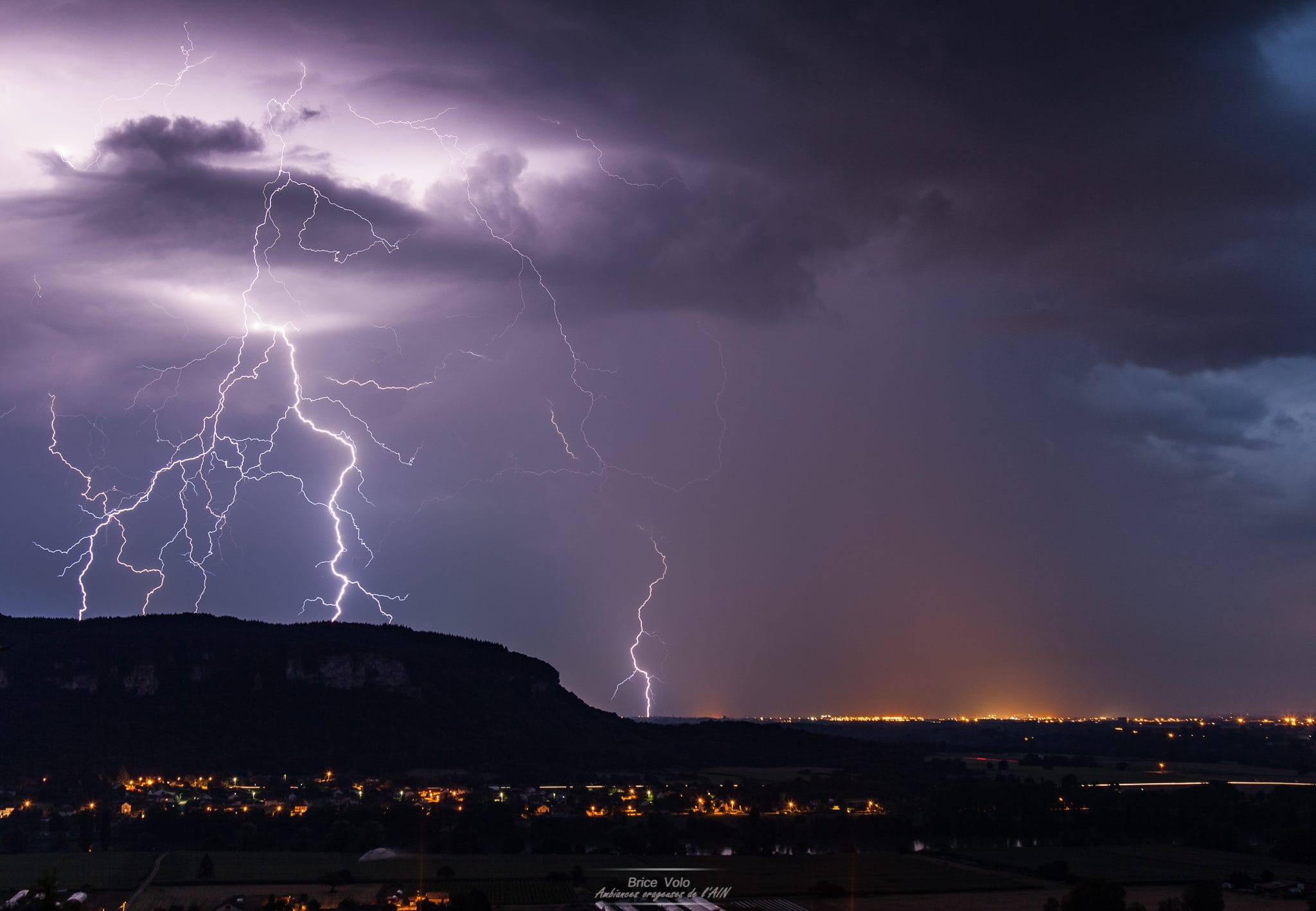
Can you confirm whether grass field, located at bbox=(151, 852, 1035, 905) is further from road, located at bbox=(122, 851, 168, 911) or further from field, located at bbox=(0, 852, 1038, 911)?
road, located at bbox=(122, 851, 168, 911)

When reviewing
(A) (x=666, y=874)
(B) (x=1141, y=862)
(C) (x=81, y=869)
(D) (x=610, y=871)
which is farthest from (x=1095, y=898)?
(C) (x=81, y=869)

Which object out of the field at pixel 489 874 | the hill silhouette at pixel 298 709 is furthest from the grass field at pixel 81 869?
the hill silhouette at pixel 298 709

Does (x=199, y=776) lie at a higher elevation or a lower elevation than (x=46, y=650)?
lower

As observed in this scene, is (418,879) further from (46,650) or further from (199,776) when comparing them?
(46,650)

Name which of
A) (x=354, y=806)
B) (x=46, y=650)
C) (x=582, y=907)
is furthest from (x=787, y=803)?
(x=46, y=650)

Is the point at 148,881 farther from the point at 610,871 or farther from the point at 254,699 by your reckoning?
the point at 254,699

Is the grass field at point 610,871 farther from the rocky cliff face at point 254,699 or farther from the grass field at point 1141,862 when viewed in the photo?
the rocky cliff face at point 254,699

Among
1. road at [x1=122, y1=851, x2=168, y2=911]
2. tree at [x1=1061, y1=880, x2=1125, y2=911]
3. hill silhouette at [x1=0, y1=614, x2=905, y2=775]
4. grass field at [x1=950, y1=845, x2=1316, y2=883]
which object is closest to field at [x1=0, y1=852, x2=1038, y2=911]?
road at [x1=122, y1=851, x2=168, y2=911]
